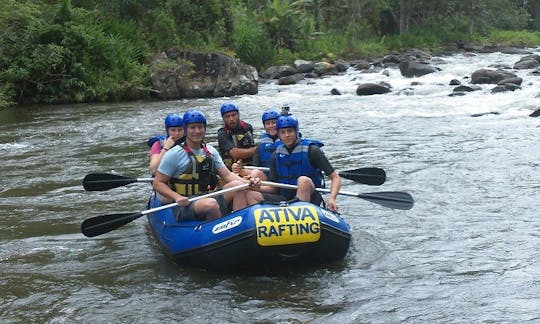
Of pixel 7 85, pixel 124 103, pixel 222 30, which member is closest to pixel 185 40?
pixel 222 30

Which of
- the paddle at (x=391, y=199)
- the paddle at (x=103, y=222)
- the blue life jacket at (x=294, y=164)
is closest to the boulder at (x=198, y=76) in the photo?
the blue life jacket at (x=294, y=164)

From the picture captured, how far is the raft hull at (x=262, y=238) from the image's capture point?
491 cm

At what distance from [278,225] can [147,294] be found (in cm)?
107

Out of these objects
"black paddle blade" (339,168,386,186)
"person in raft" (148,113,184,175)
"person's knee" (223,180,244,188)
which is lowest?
"black paddle blade" (339,168,386,186)

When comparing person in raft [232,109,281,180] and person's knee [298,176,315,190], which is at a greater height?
person in raft [232,109,281,180]

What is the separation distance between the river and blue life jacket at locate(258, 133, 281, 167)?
1.09 meters

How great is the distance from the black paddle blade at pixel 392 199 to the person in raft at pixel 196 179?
950 millimetres

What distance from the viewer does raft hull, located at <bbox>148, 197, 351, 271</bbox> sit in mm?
4910

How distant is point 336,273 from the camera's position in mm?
5320

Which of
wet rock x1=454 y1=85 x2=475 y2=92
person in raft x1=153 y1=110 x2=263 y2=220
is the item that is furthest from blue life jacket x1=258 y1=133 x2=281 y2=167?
wet rock x1=454 y1=85 x2=475 y2=92

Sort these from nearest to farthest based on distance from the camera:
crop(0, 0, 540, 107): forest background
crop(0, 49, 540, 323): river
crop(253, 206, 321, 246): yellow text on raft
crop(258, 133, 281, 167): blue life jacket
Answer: crop(0, 49, 540, 323): river → crop(253, 206, 321, 246): yellow text on raft → crop(258, 133, 281, 167): blue life jacket → crop(0, 0, 540, 107): forest background

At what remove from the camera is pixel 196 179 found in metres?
5.61

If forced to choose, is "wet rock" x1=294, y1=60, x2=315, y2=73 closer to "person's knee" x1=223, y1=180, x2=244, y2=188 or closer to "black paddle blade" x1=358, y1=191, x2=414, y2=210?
"black paddle blade" x1=358, y1=191, x2=414, y2=210

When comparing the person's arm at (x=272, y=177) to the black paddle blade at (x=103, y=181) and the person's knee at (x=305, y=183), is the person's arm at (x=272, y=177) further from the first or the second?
the black paddle blade at (x=103, y=181)
